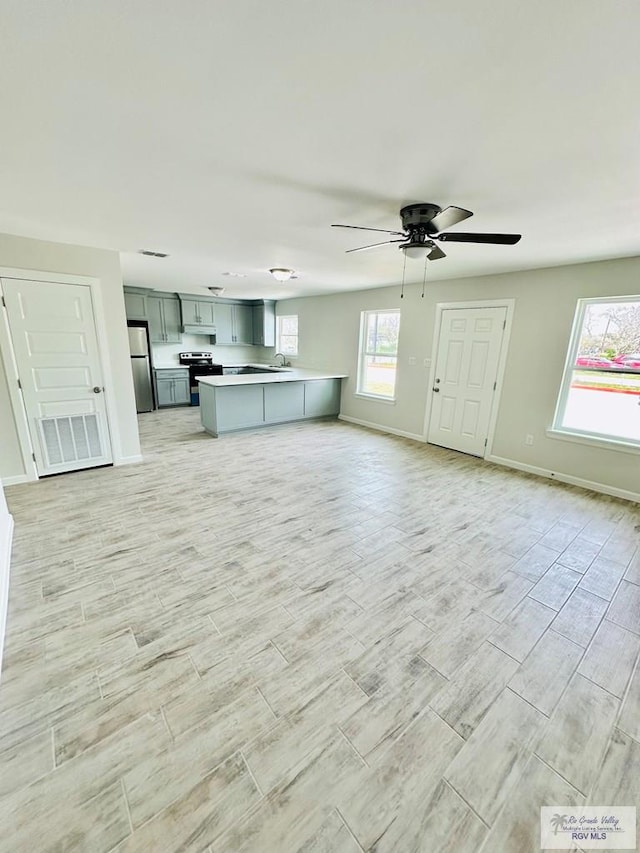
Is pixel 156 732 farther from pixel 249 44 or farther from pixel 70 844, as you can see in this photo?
pixel 249 44

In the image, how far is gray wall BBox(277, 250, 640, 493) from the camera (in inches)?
140

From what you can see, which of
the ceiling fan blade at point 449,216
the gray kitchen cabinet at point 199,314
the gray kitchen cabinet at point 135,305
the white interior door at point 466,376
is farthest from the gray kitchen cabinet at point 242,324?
the ceiling fan blade at point 449,216

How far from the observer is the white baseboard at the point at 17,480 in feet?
11.4

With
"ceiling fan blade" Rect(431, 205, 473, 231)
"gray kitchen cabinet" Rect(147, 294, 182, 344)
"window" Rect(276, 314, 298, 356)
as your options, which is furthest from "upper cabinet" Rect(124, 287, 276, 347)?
"ceiling fan blade" Rect(431, 205, 473, 231)

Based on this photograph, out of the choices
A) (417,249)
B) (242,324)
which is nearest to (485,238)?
(417,249)

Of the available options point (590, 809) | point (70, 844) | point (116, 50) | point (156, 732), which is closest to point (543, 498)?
point (590, 809)

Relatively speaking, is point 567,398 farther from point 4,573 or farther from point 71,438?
point 71,438

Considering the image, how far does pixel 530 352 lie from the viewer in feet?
13.4

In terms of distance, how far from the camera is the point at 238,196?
2.18 meters

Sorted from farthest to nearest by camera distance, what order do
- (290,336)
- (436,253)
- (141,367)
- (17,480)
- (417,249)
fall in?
(290,336) → (141,367) → (17,480) → (436,253) → (417,249)

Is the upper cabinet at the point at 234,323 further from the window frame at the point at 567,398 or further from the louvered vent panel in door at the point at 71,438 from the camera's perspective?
the window frame at the point at 567,398

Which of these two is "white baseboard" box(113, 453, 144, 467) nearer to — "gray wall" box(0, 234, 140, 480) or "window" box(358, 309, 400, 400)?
"gray wall" box(0, 234, 140, 480)

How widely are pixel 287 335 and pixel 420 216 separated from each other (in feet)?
19.5

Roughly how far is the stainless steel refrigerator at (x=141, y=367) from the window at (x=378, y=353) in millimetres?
4236
